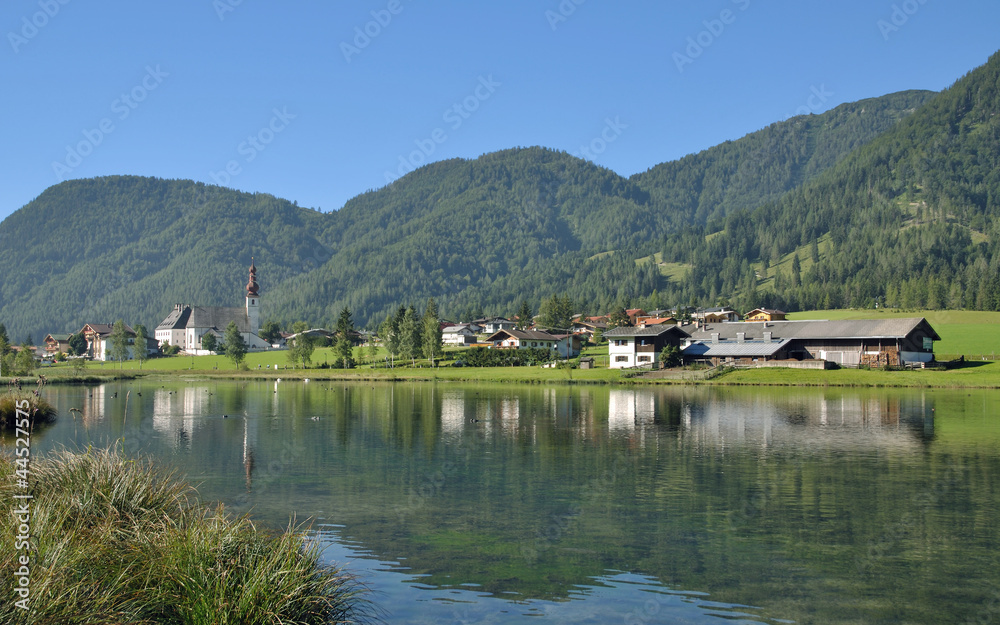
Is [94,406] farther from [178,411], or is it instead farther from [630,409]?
[630,409]

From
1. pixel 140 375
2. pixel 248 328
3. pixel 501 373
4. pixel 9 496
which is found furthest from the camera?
pixel 248 328

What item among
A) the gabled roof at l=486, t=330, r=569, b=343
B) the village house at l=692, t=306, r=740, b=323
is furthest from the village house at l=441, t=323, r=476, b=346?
the village house at l=692, t=306, r=740, b=323

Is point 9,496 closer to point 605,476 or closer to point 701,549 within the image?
point 701,549

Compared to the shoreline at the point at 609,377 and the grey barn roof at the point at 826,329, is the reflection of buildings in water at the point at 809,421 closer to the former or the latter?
the shoreline at the point at 609,377

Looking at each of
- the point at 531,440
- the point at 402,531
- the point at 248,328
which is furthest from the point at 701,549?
the point at 248,328

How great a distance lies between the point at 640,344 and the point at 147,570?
86279 mm

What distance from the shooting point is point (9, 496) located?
1227cm

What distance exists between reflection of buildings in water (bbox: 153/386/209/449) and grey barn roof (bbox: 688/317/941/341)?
65945 millimetres

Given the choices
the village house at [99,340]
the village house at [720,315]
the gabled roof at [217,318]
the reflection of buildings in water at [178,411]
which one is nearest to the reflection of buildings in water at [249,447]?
the reflection of buildings in water at [178,411]

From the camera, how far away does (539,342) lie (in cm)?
11981

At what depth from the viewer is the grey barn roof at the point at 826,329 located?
82.8 m

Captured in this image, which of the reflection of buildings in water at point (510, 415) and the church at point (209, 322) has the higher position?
the church at point (209, 322)

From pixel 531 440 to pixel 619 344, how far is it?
203 feet

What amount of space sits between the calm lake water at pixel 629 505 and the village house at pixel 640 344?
45505mm
